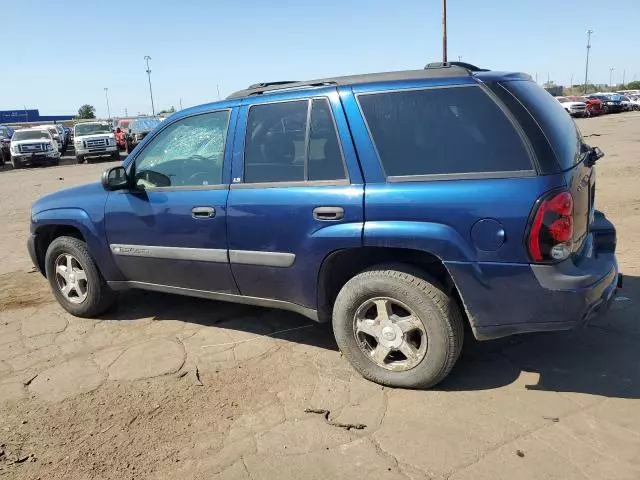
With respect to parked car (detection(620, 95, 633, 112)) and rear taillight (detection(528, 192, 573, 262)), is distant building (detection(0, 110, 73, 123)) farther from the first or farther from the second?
rear taillight (detection(528, 192, 573, 262))

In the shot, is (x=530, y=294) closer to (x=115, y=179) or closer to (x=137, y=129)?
(x=115, y=179)

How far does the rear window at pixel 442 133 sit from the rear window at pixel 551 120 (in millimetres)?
196

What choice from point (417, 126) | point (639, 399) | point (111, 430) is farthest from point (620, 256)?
point (111, 430)

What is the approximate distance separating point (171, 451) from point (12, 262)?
5393 millimetres

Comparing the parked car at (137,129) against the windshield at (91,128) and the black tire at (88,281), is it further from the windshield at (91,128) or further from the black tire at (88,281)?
the black tire at (88,281)

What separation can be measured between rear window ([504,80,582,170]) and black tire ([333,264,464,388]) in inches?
39.9

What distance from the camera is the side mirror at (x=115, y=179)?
14.0 feet

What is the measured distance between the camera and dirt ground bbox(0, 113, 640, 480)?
272cm

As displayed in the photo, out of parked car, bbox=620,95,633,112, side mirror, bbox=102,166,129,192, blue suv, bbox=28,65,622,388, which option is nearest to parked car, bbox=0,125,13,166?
side mirror, bbox=102,166,129,192

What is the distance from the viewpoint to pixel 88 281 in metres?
4.75

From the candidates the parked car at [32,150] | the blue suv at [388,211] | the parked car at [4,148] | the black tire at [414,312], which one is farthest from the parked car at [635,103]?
the black tire at [414,312]

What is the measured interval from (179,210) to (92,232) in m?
1.07

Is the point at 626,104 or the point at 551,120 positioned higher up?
the point at 626,104

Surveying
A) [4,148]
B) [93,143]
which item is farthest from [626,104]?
[4,148]
